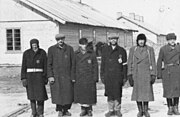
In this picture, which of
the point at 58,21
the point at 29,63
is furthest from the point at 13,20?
the point at 29,63

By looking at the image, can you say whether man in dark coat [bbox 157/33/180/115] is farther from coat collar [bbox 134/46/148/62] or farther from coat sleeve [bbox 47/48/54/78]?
coat sleeve [bbox 47/48/54/78]

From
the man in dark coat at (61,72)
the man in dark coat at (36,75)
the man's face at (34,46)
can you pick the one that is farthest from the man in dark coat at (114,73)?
the man's face at (34,46)

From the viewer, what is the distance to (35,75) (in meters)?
9.02

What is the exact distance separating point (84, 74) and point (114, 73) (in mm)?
692

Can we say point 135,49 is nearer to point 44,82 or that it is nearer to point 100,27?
point 44,82

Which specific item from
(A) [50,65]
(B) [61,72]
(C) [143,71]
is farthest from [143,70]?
(A) [50,65]

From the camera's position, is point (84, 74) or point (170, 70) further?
point (170, 70)

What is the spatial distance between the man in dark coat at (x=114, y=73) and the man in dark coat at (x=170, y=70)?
3.04ft

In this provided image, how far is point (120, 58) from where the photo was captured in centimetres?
918

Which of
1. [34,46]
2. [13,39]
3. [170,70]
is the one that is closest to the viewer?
[34,46]

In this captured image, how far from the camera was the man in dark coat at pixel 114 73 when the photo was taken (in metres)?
9.17


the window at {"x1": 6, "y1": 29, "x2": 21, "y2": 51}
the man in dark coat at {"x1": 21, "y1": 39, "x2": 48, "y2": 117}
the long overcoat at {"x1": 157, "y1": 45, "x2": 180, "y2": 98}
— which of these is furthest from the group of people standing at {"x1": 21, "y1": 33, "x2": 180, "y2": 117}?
the window at {"x1": 6, "y1": 29, "x2": 21, "y2": 51}

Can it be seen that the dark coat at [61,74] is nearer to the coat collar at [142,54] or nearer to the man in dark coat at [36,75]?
the man in dark coat at [36,75]

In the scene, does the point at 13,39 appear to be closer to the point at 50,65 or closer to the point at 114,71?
the point at 50,65
